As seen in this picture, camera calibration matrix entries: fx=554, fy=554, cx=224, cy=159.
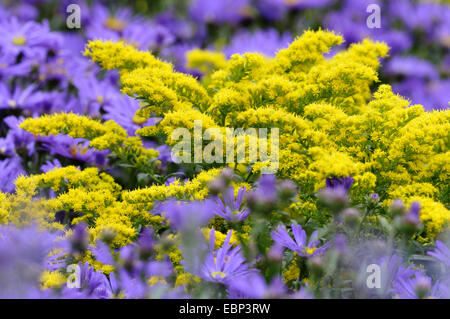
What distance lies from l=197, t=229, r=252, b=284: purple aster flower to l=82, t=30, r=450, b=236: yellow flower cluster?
20cm

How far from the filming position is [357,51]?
148 cm

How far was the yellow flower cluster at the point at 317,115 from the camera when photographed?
1141mm

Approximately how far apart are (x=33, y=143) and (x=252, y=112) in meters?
0.79

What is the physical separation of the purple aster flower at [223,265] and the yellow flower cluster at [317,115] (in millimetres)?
197

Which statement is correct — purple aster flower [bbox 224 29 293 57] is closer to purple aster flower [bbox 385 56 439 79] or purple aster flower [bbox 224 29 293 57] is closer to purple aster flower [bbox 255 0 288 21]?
purple aster flower [bbox 255 0 288 21]

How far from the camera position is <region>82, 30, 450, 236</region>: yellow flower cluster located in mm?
1141

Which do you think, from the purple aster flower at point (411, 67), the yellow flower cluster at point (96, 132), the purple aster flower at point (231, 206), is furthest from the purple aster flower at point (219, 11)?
the purple aster flower at point (231, 206)

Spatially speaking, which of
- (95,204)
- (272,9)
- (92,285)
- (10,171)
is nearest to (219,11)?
(272,9)

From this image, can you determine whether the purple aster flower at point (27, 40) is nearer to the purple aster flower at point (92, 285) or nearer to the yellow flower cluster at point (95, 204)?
the yellow flower cluster at point (95, 204)

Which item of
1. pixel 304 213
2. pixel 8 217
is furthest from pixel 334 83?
pixel 8 217

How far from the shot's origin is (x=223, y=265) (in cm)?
100

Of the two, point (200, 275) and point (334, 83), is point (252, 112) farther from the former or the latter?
point (200, 275)

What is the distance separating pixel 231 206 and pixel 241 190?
0.04 metres
